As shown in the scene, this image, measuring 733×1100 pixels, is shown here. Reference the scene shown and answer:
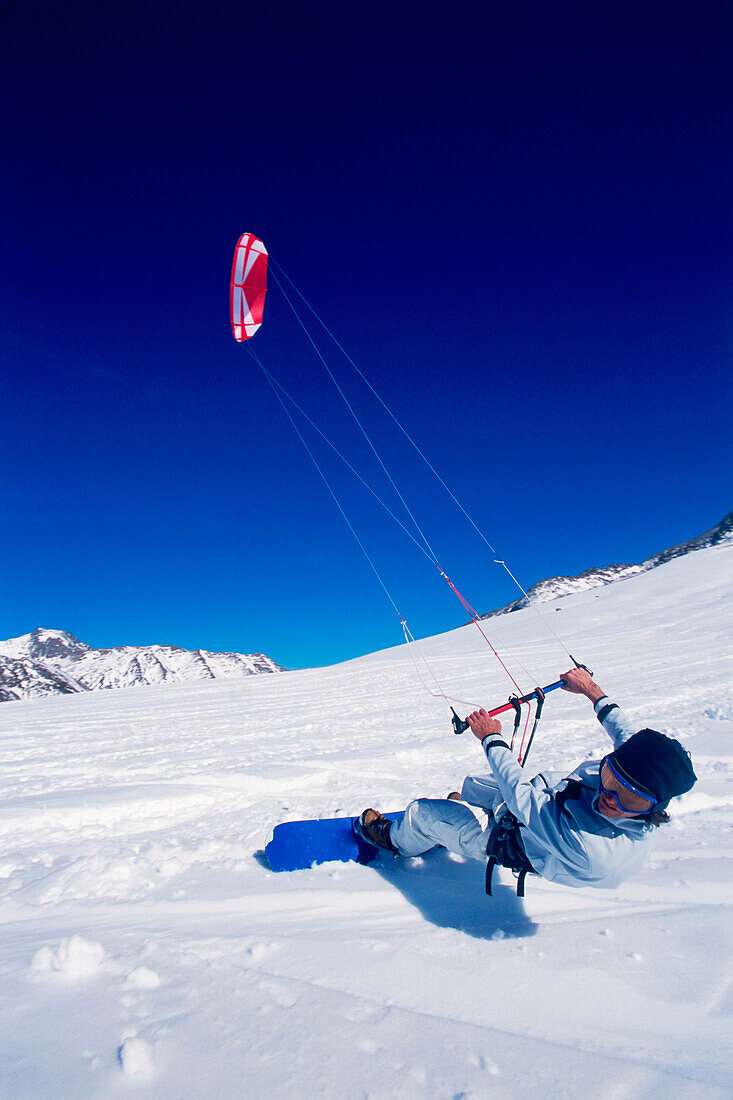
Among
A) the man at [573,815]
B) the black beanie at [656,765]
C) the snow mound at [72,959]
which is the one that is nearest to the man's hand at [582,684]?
the man at [573,815]

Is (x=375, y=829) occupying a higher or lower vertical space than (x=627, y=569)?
lower

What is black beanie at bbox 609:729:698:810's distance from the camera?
7.49 ft

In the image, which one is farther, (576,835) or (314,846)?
(314,846)

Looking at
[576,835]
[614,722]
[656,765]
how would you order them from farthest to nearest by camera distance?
[614,722] < [576,835] < [656,765]

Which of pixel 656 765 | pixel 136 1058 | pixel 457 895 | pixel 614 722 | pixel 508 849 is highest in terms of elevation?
pixel 614 722

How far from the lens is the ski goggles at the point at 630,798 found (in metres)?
2.33

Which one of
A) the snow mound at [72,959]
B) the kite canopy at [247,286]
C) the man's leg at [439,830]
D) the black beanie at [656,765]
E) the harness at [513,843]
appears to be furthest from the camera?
the kite canopy at [247,286]

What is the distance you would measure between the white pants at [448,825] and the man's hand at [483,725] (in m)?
0.48

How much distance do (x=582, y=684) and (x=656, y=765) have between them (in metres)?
1.71

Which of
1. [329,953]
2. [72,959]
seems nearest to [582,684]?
[329,953]

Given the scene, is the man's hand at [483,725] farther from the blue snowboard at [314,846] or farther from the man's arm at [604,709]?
the blue snowboard at [314,846]

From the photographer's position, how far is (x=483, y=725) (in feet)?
10.7

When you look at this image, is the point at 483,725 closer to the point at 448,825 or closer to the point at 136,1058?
the point at 448,825

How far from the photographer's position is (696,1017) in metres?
2.08
